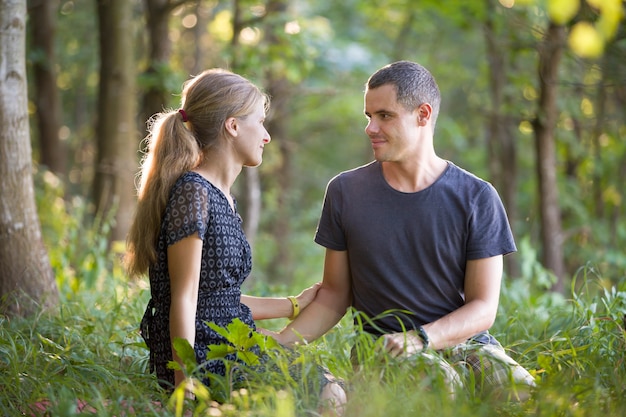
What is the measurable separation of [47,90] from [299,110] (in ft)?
13.2

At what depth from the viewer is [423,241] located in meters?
3.26

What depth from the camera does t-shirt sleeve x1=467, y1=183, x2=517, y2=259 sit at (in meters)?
3.20

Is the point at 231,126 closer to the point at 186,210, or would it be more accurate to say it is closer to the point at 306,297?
the point at 186,210

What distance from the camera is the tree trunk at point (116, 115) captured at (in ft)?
23.7

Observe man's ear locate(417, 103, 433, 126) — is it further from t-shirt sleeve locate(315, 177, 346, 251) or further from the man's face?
t-shirt sleeve locate(315, 177, 346, 251)

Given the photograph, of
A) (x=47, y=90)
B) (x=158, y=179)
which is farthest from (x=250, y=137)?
(x=47, y=90)

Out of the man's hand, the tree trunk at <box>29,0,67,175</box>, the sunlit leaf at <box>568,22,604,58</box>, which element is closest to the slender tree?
the tree trunk at <box>29,0,67,175</box>

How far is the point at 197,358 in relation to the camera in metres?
2.94

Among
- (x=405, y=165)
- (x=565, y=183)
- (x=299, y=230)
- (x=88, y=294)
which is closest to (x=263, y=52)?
(x=88, y=294)

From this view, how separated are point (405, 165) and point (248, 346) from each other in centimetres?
104

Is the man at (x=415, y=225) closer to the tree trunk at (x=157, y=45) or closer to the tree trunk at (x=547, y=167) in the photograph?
the tree trunk at (x=547, y=167)

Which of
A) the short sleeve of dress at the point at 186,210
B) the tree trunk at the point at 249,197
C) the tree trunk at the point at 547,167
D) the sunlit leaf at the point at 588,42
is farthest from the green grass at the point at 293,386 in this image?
the tree trunk at the point at 249,197

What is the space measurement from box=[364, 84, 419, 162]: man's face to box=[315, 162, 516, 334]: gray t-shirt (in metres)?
0.15

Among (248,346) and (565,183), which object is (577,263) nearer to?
(565,183)
